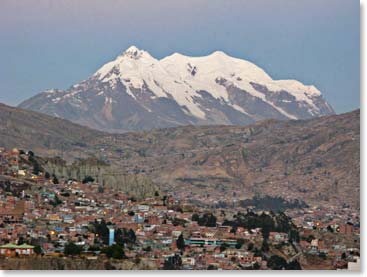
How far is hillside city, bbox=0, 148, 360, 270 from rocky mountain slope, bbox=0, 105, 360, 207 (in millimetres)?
30572

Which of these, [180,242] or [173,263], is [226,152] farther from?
[173,263]

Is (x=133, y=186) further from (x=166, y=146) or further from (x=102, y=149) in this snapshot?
(x=166, y=146)

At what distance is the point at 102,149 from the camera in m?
110

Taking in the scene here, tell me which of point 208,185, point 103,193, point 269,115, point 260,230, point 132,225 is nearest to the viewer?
point 132,225

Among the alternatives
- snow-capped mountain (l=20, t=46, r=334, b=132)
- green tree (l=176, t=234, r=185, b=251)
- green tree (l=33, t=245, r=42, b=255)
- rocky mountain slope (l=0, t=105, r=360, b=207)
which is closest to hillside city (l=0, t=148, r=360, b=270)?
green tree (l=176, t=234, r=185, b=251)

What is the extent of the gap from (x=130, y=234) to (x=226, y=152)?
253ft

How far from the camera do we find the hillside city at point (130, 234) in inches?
965

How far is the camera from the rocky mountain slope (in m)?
84.7

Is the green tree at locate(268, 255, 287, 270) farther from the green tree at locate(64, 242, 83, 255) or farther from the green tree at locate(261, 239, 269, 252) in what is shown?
the green tree at locate(64, 242, 83, 255)

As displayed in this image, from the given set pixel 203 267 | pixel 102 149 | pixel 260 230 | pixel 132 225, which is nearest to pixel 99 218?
pixel 132 225

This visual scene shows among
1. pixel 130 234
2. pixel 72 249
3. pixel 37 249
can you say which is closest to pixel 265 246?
pixel 130 234

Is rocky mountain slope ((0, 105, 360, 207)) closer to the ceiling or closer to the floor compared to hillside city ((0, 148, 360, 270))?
closer to the ceiling

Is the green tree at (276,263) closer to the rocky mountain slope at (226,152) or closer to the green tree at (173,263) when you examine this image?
the green tree at (173,263)

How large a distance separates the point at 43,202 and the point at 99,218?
2819mm
